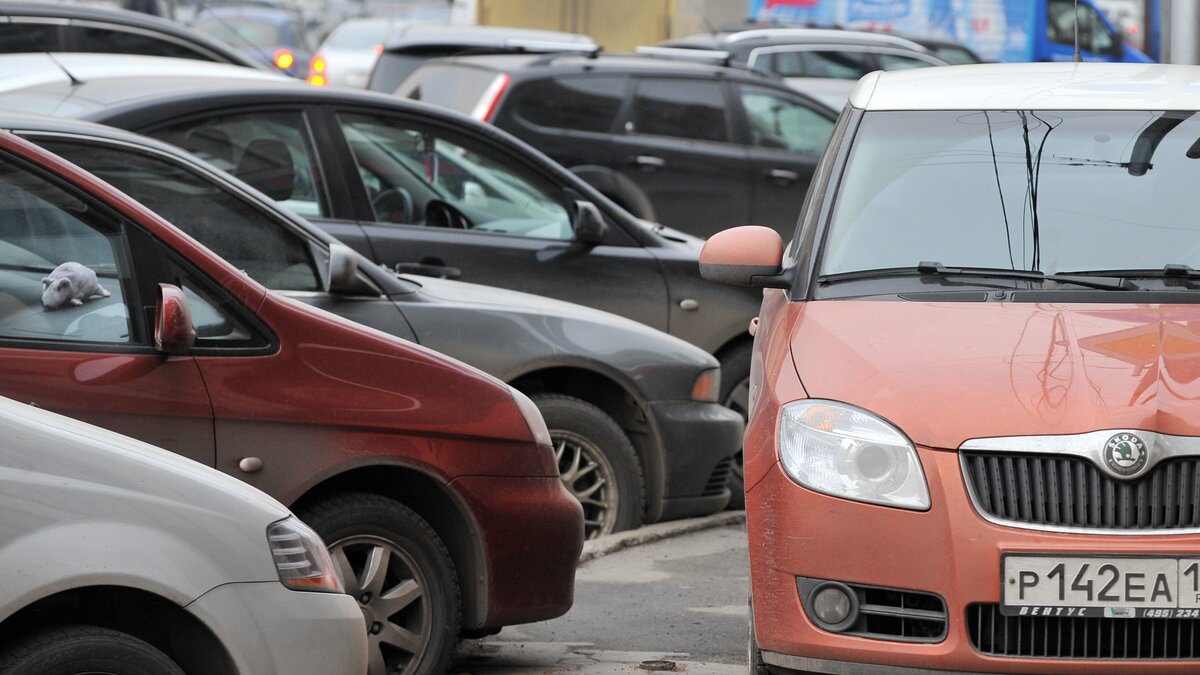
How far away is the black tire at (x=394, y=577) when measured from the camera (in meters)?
4.70

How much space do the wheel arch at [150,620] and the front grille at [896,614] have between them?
1324 millimetres

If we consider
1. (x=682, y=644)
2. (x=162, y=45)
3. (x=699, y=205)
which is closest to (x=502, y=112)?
(x=699, y=205)

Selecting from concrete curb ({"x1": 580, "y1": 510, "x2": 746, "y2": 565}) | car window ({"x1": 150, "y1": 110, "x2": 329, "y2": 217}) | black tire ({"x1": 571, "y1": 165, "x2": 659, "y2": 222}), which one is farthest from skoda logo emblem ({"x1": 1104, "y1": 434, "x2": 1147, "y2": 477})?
black tire ({"x1": 571, "y1": 165, "x2": 659, "y2": 222})

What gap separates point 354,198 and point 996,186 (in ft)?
9.78

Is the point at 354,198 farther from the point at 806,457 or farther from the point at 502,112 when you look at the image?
the point at 502,112

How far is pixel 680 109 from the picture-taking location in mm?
11859

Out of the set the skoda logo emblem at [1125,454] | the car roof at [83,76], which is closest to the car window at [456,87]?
the car roof at [83,76]

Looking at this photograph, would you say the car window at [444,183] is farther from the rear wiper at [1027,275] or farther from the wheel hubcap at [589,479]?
the rear wiper at [1027,275]


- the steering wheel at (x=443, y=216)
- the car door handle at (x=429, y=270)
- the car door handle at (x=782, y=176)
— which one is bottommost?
the car door handle at (x=782, y=176)

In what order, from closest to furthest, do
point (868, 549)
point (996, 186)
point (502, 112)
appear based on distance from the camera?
point (868, 549) < point (996, 186) < point (502, 112)

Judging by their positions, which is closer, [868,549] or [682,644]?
[868,549]

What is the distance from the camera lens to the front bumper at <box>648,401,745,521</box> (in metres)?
6.77

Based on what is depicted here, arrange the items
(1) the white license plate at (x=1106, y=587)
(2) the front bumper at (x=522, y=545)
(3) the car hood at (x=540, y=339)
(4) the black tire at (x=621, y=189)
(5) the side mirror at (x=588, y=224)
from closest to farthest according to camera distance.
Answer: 1. (1) the white license plate at (x=1106, y=587)
2. (2) the front bumper at (x=522, y=545)
3. (3) the car hood at (x=540, y=339)
4. (5) the side mirror at (x=588, y=224)
5. (4) the black tire at (x=621, y=189)

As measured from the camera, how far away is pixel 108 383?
4277mm
